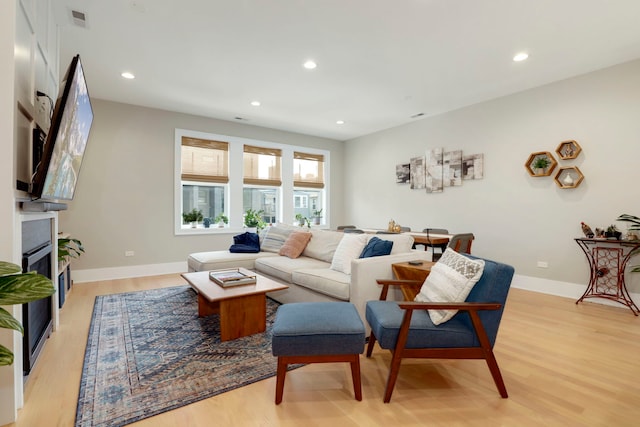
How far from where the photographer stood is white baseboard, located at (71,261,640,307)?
3.95 metres

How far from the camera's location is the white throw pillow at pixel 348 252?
124 inches

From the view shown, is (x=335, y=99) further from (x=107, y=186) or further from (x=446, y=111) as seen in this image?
(x=107, y=186)

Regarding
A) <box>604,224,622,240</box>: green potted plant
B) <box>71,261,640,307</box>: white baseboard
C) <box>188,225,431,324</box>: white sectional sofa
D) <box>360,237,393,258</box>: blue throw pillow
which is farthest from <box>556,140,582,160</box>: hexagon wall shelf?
<box>360,237,393,258</box>: blue throw pillow

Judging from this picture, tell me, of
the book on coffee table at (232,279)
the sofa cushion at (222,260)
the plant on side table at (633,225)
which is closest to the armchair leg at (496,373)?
the book on coffee table at (232,279)

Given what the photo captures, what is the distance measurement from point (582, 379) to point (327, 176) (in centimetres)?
588

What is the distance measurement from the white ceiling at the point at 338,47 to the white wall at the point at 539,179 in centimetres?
29

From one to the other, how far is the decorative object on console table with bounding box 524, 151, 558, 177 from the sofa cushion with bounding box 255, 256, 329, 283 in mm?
3212

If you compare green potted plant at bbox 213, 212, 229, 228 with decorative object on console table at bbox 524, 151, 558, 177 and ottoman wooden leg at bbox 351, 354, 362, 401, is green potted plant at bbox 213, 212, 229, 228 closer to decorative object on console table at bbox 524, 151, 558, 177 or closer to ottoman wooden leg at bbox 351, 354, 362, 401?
ottoman wooden leg at bbox 351, 354, 362, 401

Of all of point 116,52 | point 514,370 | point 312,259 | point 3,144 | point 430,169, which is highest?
point 116,52

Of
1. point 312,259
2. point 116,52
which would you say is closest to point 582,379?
point 312,259

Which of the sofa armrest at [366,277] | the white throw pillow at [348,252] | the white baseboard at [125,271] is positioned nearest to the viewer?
the sofa armrest at [366,277]

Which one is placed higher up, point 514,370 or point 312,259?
point 312,259

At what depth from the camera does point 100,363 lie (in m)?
2.22

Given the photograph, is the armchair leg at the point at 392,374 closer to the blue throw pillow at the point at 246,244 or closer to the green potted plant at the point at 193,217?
the blue throw pillow at the point at 246,244
